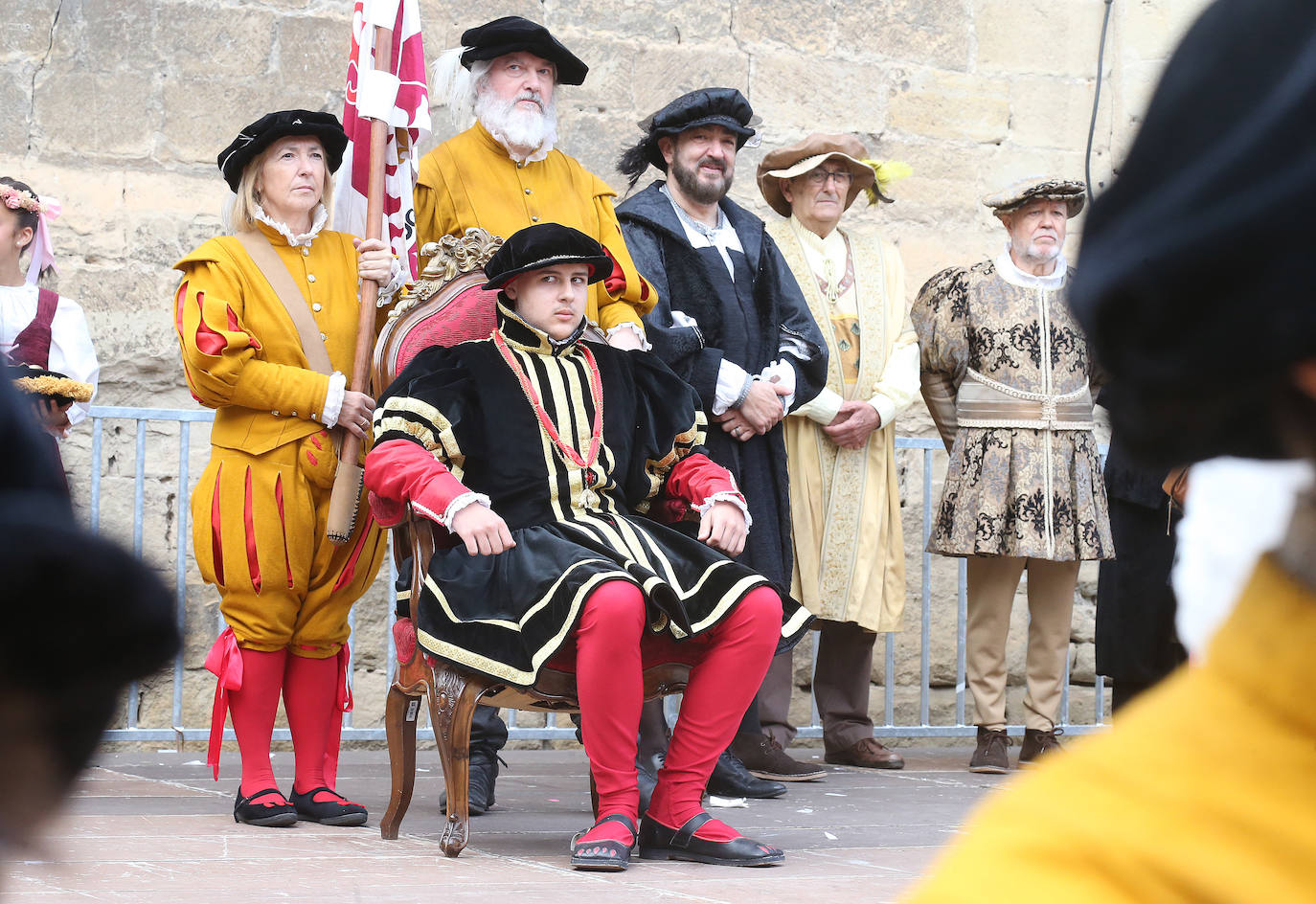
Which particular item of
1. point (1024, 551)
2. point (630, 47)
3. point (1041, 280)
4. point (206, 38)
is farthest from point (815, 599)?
point (206, 38)

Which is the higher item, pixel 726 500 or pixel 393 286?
pixel 393 286

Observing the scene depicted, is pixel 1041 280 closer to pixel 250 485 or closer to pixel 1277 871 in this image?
pixel 250 485

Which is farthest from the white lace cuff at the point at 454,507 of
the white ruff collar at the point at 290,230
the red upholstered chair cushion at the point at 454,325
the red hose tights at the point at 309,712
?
the white ruff collar at the point at 290,230

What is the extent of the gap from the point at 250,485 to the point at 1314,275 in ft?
12.2

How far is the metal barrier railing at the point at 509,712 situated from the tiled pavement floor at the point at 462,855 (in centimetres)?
37

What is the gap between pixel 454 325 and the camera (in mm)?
4285

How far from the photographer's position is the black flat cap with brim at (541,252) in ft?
13.0

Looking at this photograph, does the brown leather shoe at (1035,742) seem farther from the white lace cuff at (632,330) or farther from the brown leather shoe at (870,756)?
the white lace cuff at (632,330)

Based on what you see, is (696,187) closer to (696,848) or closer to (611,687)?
(611,687)

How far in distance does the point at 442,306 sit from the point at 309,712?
1.14m

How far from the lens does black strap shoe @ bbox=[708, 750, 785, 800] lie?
4680 mm

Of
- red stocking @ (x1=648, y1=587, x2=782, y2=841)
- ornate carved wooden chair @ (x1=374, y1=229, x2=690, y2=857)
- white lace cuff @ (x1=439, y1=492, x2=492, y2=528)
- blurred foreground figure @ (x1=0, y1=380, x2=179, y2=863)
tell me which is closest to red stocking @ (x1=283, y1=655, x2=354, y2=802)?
ornate carved wooden chair @ (x1=374, y1=229, x2=690, y2=857)

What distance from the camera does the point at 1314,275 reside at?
0.63 metres

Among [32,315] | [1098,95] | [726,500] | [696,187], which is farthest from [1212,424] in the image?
[1098,95]
